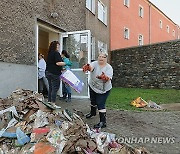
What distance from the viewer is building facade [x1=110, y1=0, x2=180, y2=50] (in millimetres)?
22000

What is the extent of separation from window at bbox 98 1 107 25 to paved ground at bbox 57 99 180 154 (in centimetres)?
1134

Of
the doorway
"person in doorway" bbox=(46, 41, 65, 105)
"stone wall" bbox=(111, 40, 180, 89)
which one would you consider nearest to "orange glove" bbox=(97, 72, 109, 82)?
"person in doorway" bbox=(46, 41, 65, 105)

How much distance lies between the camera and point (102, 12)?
18797mm

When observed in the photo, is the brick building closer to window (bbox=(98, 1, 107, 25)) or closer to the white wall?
the white wall

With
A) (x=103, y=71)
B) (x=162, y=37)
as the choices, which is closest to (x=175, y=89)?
(x=103, y=71)

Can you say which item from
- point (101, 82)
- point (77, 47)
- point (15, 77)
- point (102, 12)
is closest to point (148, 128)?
point (101, 82)

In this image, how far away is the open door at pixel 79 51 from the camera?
10.1 metres

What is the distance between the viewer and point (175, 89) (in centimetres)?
1681

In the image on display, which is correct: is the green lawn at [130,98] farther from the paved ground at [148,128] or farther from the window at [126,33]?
the window at [126,33]

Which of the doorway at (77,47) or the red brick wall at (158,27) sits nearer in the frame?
the doorway at (77,47)

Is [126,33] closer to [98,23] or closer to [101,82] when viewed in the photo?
[98,23]

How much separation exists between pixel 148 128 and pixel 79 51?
16.8ft

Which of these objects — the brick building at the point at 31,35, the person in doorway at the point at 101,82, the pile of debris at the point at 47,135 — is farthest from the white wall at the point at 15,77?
→ the person in doorway at the point at 101,82

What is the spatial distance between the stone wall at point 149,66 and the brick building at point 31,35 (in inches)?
307
